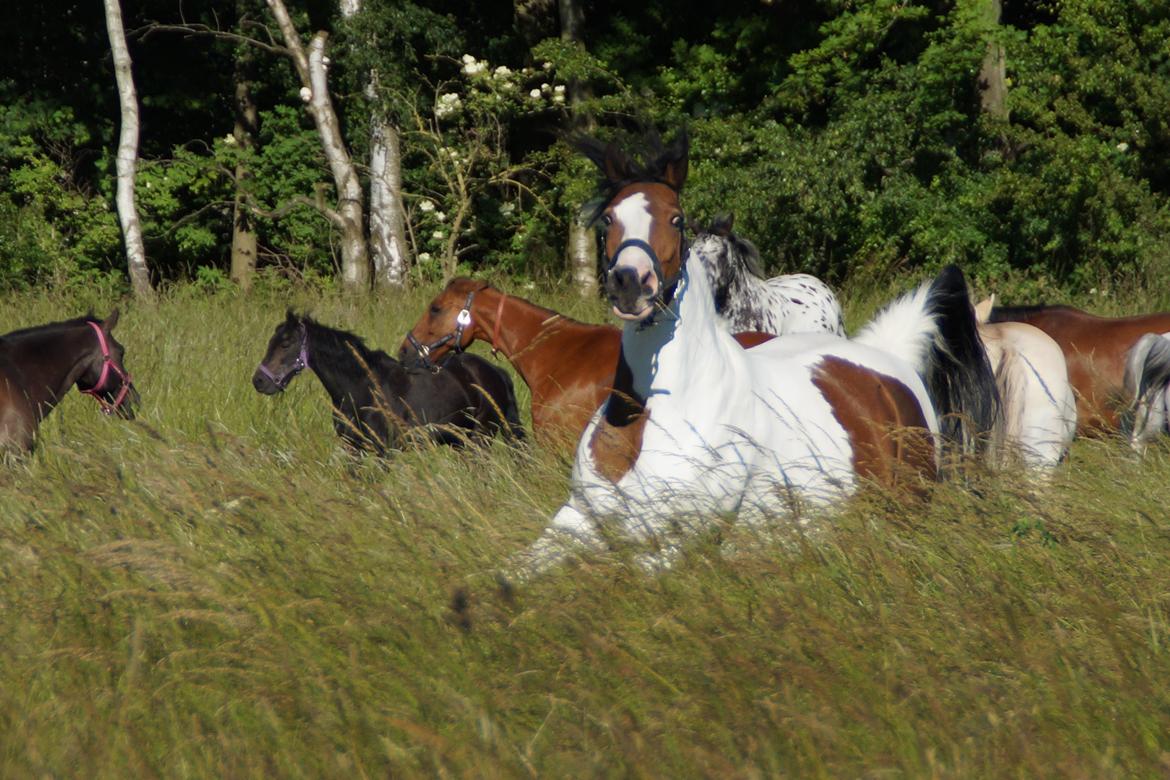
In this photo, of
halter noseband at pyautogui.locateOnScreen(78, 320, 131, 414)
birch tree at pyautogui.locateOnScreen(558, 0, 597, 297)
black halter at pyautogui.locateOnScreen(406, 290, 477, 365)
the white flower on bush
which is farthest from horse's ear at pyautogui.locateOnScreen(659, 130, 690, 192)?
the white flower on bush

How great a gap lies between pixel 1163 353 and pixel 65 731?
5433 mm

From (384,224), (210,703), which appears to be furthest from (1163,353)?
(384,224)

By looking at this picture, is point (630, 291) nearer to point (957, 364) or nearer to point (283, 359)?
point (957, 364)

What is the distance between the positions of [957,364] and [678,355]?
2074 millimetres

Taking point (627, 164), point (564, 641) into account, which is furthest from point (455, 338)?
point (564, 641)

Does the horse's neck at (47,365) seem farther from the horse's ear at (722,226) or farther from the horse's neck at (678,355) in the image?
the horse's neck at (678,355)

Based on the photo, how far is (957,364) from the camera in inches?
243

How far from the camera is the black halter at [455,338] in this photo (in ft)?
27.3

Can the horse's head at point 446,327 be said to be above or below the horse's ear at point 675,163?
below

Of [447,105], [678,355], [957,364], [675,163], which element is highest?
[447,105]

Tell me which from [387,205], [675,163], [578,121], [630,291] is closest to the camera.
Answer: [630,291]

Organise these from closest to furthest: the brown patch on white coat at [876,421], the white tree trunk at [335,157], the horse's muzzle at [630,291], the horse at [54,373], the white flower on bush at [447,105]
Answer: the horse's muzzle at [630,291] < the brown patch on white coat at [876,421] < the horse at [54,373] < the white flower on bush at [447,105] < the white tree trunk at [335,157]

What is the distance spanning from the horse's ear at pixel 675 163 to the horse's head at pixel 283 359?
431cm

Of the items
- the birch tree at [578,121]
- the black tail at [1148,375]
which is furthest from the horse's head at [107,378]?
the birch tree at [578,121]
